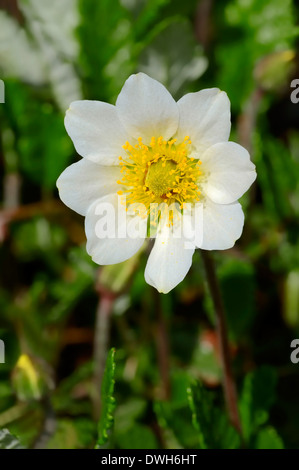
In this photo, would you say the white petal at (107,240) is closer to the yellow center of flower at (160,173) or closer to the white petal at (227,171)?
the yellow center of flower at (160,173)

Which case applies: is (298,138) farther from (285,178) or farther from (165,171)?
(165,171)

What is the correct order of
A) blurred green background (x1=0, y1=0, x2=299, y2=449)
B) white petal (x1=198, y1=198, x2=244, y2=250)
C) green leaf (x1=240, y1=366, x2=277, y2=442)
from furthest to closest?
blurred green background (x1=0, y1=0, x2=299, y2=449)
green leaf (x1=240, y1=366, x2=277, y2=442)
white petal (x1=198, y1=198, x2=244, y2=250)

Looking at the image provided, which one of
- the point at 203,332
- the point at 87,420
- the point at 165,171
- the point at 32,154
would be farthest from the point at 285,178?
the point at 87,420

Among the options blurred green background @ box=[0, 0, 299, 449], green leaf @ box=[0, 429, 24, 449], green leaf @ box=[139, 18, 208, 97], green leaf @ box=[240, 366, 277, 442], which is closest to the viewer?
green leaf @ box=[0, 429, 24, 449]

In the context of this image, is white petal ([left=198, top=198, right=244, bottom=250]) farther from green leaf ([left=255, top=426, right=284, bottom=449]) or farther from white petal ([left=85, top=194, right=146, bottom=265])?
green leaf ([left=255, top=426, right=284, bottom=449])

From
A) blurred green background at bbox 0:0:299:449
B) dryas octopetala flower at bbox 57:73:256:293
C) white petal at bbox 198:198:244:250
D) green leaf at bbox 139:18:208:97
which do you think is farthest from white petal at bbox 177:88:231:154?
green leaf at bbox 139:18:208:97

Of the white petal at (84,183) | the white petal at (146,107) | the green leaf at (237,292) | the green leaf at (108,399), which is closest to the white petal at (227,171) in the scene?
the white petal at (146,107)

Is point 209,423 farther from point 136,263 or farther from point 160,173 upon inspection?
point 160,173
